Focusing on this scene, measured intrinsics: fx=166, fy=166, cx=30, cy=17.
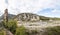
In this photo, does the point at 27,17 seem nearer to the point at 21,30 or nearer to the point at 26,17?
the point at 26,17

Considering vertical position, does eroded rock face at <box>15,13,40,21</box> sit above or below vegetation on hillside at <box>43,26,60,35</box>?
above

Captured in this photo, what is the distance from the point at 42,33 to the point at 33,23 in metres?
0.40

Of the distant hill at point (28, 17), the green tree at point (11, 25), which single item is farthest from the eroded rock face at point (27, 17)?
the green tree at point (11, 25)

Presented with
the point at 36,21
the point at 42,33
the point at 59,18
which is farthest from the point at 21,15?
the point at 59,18

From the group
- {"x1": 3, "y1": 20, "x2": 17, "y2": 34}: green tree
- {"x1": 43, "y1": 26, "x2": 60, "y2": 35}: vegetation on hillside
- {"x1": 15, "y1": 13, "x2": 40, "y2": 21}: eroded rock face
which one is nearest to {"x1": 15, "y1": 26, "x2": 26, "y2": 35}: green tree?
{"x1": 3, "y1": 20, "x2": 17, "y2": 34}: green tree

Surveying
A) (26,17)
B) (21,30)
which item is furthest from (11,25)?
(26,17)

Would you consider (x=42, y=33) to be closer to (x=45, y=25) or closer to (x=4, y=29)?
(x=45, y=25)

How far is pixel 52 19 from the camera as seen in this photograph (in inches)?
196

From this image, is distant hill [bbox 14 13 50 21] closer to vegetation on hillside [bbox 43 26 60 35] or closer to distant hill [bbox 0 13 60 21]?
distant hill [bbox 0 13 60 21]

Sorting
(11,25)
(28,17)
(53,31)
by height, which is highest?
(28,17)

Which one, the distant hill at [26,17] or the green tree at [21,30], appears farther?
the distant hill at [26,17]

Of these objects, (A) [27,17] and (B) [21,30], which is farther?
(A) [27,17]

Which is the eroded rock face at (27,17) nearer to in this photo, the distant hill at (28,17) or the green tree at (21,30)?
the distant hill at (28,17)

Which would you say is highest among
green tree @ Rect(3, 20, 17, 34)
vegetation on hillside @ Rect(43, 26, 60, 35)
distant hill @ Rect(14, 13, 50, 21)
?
distant hill @ Rect(14, 13, 50, 21)
